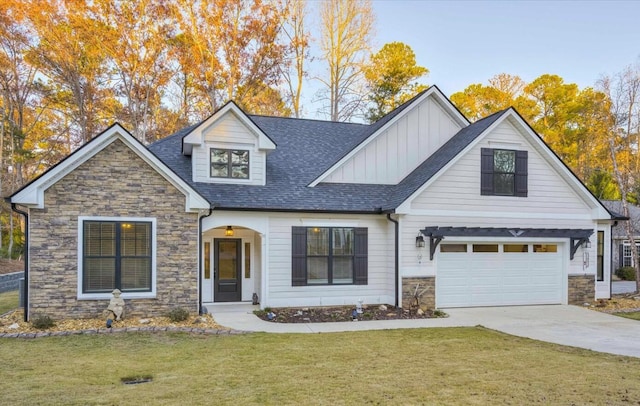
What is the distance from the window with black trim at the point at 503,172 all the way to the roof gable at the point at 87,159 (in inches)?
314

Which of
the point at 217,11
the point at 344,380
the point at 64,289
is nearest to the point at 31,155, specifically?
the point at 217,11

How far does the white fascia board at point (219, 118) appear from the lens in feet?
41.0

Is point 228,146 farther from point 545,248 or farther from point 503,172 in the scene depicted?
point 545,248

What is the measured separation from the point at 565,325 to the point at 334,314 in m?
5.44

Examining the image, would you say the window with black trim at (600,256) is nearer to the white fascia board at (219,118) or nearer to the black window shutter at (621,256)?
the black window shutter at (621,256)

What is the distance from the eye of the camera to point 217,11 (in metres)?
22.2

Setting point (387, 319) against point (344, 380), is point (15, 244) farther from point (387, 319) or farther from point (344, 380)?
point (344, 380)

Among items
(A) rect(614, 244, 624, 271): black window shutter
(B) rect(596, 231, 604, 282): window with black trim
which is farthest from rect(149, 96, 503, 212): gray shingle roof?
(A) rect(614, 244, 624, 271): black window shutter

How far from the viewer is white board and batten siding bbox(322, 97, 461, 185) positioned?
1382 centimetres

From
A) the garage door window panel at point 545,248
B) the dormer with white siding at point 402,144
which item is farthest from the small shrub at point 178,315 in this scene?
the garage door window panel at point 545,248

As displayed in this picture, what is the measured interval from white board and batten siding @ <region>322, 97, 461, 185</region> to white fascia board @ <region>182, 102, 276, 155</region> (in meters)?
2.15

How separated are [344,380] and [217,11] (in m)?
→ 20.6

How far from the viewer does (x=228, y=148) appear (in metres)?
12.9

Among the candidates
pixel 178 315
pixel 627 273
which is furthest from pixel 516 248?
pixel 627 273
